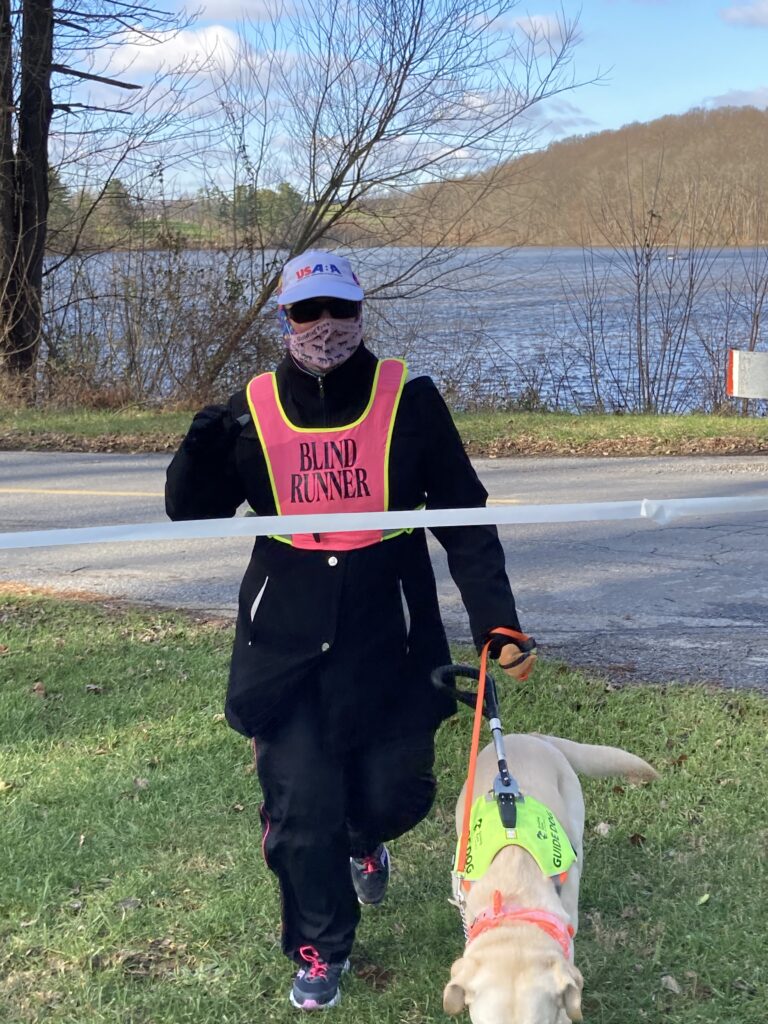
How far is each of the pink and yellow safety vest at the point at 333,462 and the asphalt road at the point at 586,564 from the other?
270 centimetres

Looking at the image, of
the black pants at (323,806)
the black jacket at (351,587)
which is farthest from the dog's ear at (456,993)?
the black jacket at (351,587)

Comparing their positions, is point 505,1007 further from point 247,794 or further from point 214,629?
point 214,629

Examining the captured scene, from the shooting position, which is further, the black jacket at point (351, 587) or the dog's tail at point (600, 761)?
the dog's tail at point (600, 761)

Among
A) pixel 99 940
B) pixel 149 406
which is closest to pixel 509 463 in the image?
pixel 149 406

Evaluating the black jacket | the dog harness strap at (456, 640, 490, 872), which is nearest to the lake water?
the black jacket

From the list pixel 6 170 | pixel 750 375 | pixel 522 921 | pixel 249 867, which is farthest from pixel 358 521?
pixel 6 170

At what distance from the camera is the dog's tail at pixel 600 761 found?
3.38 meters

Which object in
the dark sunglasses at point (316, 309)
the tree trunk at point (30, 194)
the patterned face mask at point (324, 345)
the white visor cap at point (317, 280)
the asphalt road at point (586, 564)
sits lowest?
the asphalt road at point (586, 564)

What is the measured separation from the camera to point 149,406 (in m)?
16.0

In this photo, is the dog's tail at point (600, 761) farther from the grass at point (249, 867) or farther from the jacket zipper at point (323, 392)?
the jacket zipper at point (323, 392)

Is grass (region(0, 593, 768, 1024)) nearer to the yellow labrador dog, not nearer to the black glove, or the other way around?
the yellow labrador dog

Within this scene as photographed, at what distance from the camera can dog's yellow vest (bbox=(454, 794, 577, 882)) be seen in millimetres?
2682

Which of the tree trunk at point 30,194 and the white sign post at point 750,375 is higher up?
the tree trunk at point 30,194

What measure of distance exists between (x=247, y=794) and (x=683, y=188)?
13.8 m
